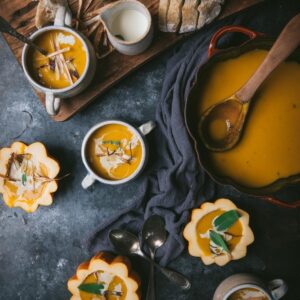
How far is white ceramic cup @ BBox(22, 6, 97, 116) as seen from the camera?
1.13 meters

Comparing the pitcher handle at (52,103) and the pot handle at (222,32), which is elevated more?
the pot handle at (222,32)

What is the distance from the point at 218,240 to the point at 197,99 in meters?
0.45

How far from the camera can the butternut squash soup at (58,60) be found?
1159mm

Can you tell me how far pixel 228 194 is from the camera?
49.7 inches

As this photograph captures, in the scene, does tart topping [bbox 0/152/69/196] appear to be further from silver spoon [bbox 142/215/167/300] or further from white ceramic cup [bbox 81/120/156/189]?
silver spoon [bbox 142/215/167/300]

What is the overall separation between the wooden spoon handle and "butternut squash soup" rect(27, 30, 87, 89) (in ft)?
1.61

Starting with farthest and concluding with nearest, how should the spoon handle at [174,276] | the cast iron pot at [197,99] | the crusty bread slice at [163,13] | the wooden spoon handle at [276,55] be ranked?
1. the spoon handle at [174,276]
2. the crusty bread slice at [163,13]
3. the cast iron pot at [197,99]
4. the wooden spoon handle at [276,55]

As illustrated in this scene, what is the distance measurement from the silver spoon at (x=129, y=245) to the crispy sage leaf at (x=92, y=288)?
0.43 ft

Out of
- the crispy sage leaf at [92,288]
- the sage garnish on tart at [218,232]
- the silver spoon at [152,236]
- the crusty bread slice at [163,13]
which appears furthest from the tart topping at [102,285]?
the crusty bread slice at [163,13]

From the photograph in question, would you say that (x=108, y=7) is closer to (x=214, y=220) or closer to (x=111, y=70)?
(x=111, y=70)

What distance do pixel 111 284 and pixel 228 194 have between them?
488 millimetres

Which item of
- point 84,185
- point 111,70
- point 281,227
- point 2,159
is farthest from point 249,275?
point 2,159

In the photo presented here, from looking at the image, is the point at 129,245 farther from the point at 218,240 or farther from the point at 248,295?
the point at 248,295

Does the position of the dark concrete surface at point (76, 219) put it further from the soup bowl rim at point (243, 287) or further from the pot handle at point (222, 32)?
the pot handle at point (222, 32)
